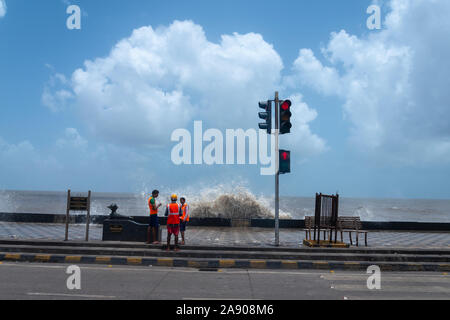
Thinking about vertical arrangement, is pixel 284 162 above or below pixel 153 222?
above

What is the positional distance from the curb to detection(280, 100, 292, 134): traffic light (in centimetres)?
410

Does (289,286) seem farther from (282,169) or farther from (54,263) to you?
(54,263)

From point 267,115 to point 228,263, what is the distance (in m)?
4.83

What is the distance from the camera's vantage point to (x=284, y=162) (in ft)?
36.6

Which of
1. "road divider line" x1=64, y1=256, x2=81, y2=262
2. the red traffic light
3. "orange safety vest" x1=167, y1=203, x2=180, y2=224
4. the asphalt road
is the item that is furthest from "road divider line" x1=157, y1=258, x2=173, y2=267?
the red traffic light

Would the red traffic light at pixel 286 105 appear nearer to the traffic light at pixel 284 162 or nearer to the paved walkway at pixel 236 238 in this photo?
the traffic light at pixel 284 162

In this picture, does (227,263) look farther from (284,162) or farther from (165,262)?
(284,162)

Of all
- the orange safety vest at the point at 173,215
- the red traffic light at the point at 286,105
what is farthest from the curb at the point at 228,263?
the red traffic light at the point at 286,105

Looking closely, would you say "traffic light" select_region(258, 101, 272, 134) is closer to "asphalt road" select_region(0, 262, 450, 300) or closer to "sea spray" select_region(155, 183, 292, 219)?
"asphalt road" select_region(0, 262, 450, 300)

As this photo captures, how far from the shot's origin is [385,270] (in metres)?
9.32

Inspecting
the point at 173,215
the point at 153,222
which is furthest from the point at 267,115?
the point at 153,222

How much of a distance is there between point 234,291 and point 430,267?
5861mm

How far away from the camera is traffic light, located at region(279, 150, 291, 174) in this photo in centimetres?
1110
